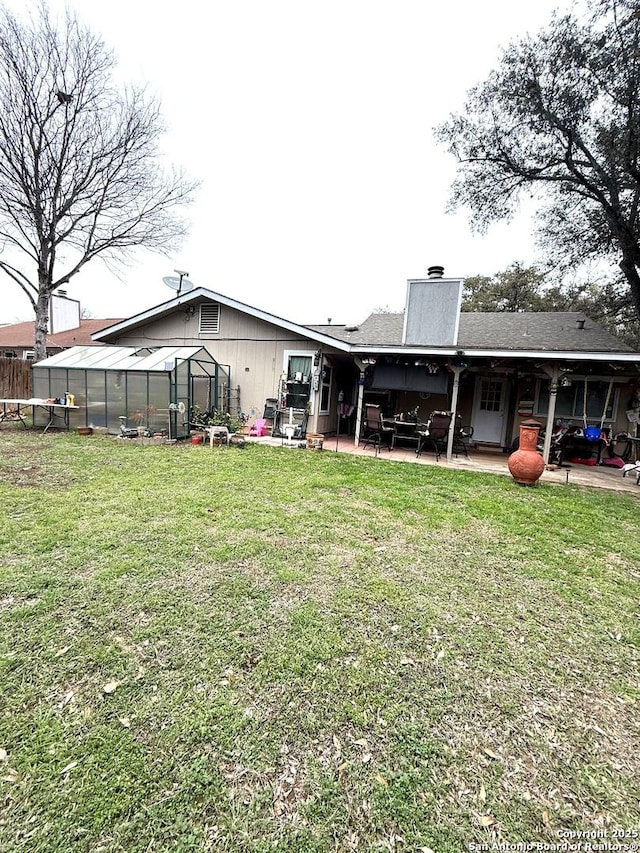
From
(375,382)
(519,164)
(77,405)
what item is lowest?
(77,405)

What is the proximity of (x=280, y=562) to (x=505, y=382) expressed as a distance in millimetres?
8797

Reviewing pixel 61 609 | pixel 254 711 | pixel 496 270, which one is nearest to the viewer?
pixel 254 711

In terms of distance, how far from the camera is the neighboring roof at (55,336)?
20.2 meters

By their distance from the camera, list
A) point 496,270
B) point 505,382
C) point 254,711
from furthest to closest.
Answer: point 496,270 → point 505,382 → point 254,711

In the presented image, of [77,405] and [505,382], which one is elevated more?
[505,382]

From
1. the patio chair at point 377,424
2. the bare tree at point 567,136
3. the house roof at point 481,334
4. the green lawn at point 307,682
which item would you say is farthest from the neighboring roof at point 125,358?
the bare tree at point 567,136

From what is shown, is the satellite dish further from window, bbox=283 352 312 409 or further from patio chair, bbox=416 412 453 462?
patio chair, bbox=416 412 453 462

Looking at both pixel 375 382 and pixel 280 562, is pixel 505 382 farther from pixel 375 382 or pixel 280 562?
pixel 280 562

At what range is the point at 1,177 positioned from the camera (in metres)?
12.5

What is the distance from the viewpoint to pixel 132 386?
9.48m

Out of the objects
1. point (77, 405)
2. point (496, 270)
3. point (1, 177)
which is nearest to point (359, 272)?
point (496, 270)

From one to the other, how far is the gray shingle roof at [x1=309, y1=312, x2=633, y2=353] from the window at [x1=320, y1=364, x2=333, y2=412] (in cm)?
95

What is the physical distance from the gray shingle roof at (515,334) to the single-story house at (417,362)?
3 cm

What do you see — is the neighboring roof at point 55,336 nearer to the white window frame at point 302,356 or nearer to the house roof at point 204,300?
the house roof at point 204,300
